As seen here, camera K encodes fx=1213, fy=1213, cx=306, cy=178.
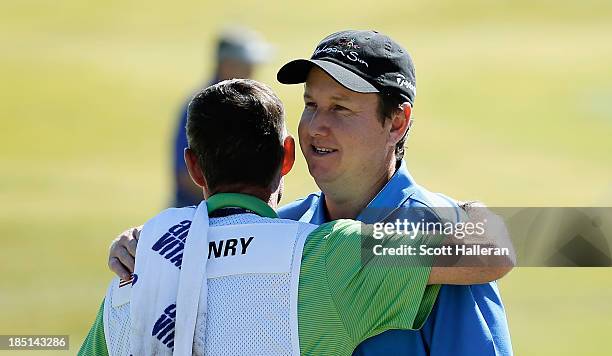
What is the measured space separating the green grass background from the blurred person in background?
78.4 inches

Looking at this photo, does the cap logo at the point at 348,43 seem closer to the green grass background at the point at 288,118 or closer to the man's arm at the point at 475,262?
the man's arm at the point at 475,262

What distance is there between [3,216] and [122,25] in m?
9.50

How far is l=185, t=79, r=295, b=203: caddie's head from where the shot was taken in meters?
3.27

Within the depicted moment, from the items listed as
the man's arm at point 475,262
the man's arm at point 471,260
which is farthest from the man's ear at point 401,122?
the man's arm at point 475,262

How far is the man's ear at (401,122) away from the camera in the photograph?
154 inches

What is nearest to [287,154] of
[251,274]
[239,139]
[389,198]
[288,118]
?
[239,139]

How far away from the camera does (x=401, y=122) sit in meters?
3.93

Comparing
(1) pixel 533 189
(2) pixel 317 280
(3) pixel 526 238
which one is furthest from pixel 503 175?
(2) pixel 317 280

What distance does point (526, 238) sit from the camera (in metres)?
4.10

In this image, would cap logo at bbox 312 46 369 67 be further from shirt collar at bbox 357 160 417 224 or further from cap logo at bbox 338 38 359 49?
shirt collar at bbox 357 160 417 224

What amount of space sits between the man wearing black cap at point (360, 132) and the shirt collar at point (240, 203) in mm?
406

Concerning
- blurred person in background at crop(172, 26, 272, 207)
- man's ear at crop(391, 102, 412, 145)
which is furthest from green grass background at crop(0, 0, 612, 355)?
man's ear at crop(391, 102, 412, 145)

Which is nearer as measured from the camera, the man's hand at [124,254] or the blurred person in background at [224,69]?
the man's hand at [124,254]

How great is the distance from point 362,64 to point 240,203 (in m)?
0.74
